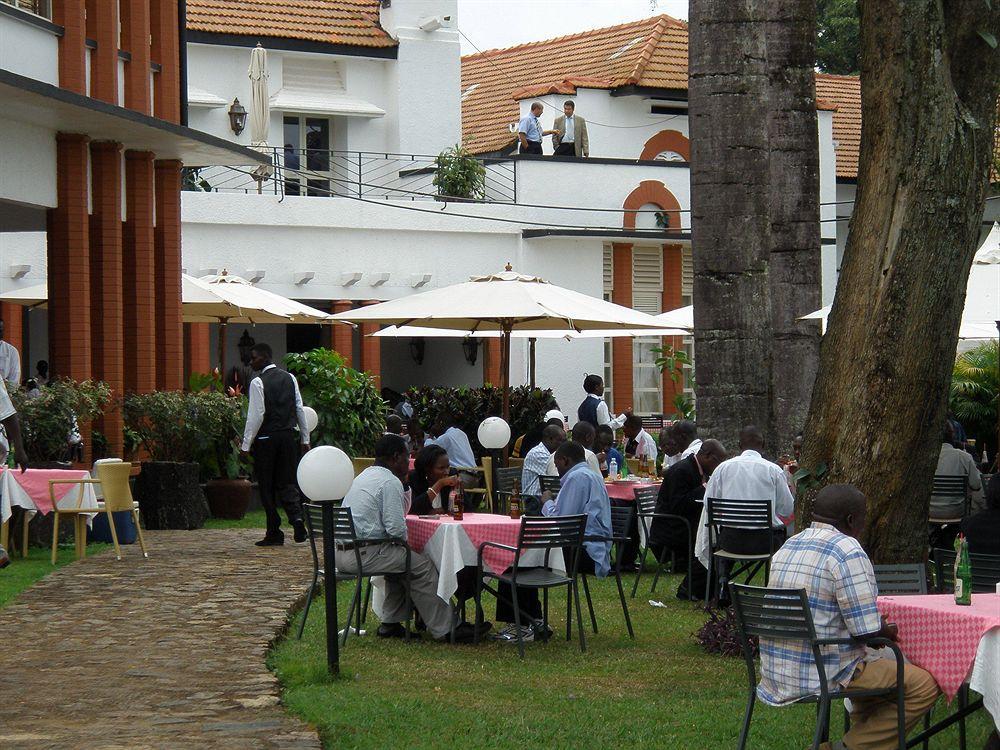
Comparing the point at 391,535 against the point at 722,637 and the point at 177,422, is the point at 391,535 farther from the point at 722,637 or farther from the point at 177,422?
the point at 177,422

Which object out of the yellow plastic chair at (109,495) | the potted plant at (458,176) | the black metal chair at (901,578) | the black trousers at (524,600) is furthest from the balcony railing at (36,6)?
the potted plant at (458,176)

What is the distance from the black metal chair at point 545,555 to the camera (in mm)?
9812

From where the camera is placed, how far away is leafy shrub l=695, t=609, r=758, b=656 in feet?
32.0

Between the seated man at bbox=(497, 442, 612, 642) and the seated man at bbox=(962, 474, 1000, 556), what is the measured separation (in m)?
2.84

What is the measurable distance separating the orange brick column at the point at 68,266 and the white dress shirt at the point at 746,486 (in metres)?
8.04

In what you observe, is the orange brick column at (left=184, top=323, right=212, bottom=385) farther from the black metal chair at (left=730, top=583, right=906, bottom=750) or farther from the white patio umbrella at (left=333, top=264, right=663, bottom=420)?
the black metal chair at (left=730, top=583, right=906, bottom=750)

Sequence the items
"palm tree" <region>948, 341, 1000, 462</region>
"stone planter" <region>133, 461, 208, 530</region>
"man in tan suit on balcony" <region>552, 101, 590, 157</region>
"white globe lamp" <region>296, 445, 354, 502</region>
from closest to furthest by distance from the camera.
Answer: "white globe lamp" <region>296, 445, 354, 502</region> < "stone planter" <region>133, 461, 208, 530</region> < "palm tree" <region>948, 341, 1000, 462</region> < "man in tan suit on balcony" <region>552, 101, 590, 157</region>

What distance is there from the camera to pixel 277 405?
15.0 m

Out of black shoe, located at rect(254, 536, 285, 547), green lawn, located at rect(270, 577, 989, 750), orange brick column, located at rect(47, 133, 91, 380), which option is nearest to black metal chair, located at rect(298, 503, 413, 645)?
green lawn, located at rect(270, 577, 989, 750)

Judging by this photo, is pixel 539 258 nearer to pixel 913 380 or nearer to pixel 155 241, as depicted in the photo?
pixel 155 241

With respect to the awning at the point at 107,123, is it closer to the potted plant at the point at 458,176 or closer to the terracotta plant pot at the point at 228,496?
the terracotta plant pot at the point at 228,496

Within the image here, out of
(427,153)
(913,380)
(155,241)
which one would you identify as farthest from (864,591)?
(427,153)

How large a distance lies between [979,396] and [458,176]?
10.2 metres

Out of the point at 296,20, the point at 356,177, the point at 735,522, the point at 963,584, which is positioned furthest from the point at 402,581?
the point at 296,20
